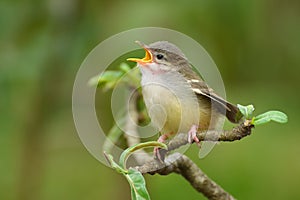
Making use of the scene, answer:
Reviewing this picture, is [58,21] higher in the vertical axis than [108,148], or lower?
higher

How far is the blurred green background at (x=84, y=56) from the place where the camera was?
2.56 metres

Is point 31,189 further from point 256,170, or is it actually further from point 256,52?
point 256,52

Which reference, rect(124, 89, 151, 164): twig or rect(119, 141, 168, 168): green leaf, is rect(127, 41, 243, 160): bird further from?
rect(124, 89, 151, 164): twig

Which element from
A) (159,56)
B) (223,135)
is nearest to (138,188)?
(223,135)

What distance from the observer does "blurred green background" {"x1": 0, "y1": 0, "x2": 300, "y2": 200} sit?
8.39 ft

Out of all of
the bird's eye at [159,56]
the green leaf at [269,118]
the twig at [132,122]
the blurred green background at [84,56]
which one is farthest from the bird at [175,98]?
the blurred green background at [84,56]

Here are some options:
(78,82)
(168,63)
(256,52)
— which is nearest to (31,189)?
(78,82)

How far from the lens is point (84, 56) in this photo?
252 cm

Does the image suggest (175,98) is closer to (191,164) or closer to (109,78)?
(191,164)

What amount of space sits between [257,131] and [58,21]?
1.00 meters

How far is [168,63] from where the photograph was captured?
4.52 feet

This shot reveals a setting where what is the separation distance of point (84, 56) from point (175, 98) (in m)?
1.25

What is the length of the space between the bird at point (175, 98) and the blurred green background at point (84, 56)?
1.13 meters

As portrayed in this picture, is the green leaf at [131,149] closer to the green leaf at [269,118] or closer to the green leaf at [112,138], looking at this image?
the green leaf at [269,118]
